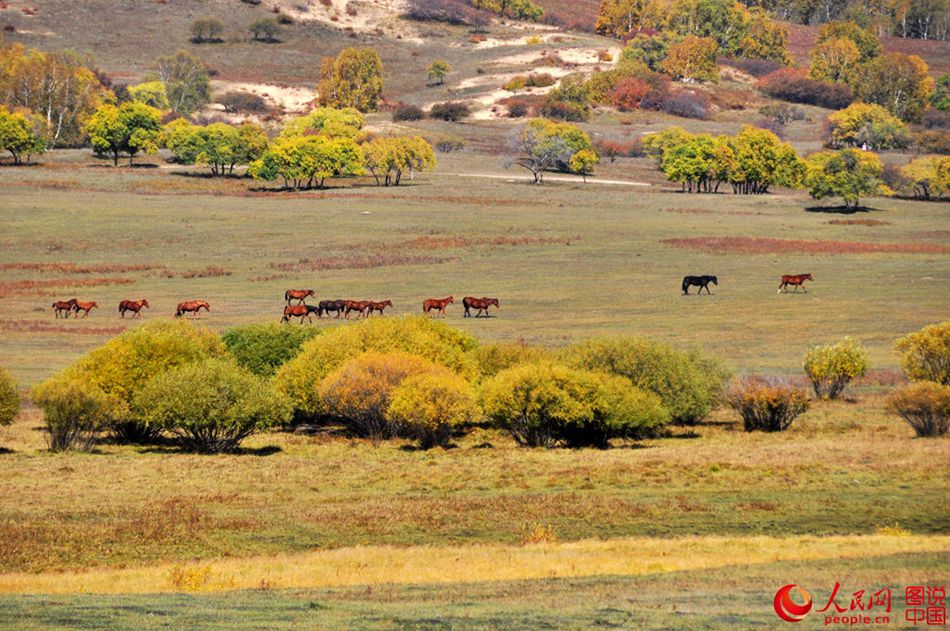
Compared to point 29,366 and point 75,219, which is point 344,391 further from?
point 75,219

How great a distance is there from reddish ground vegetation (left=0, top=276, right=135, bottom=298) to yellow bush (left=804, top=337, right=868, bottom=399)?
52.8m

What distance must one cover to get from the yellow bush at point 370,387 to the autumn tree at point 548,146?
11620 cm

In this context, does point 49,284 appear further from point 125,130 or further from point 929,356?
point 125,130

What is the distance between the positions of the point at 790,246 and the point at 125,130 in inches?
3461

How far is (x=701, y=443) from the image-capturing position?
173 ft

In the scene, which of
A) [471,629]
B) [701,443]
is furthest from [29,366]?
[471,629]

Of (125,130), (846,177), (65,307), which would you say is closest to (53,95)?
(125,130)

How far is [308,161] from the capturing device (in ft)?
498

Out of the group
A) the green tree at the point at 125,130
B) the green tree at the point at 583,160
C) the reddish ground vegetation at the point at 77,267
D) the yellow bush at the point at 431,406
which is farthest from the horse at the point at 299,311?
the green tree at the point at 583,160

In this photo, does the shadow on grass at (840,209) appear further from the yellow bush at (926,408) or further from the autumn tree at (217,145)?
the yellow bush at (926,408)

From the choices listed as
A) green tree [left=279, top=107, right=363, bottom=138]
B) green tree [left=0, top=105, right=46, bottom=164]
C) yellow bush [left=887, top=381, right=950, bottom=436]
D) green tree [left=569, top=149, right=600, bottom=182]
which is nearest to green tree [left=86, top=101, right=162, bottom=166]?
green tree [left=0, top=105, right=46, bottom=164]

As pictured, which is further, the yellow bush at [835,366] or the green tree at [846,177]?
the green tree at [846,177]

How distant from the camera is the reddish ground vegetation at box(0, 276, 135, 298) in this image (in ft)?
297

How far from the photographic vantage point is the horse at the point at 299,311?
254ft
